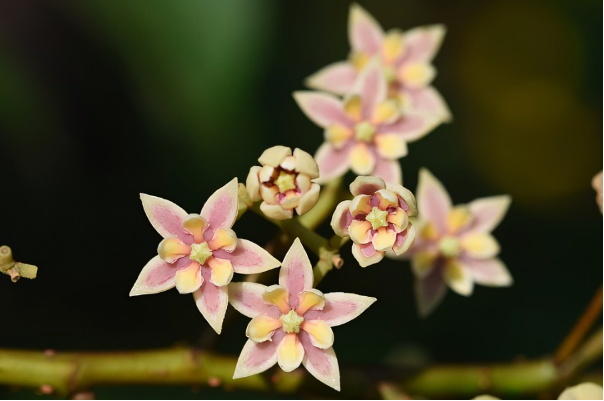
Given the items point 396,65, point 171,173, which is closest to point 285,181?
point 396,65

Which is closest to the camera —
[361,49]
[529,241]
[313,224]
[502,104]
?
[313,224]

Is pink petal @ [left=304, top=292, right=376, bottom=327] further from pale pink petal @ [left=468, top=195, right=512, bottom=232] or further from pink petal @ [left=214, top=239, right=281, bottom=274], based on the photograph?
pale pink petal @ [left=468, top=195, right=512, bottom=232]

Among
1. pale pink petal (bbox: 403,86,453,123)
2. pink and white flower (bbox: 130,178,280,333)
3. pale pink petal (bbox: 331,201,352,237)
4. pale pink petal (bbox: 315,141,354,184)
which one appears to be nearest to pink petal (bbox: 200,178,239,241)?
pink and white flower (bbox: 130,178,280,333)

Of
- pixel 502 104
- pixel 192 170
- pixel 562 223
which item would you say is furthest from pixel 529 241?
pixel 192 170

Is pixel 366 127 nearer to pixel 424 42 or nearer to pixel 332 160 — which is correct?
pixel 332 160

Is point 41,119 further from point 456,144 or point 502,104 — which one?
point 502,104

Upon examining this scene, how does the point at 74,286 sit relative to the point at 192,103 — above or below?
below

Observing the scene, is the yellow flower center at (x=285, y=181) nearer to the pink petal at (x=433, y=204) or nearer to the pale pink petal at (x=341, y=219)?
the pale pink petal at (x=341, y=219)
